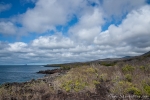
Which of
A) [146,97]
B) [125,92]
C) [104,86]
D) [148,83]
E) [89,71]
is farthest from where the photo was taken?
[89,71]

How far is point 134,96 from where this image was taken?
7.94 m

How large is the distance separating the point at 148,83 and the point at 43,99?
6.84 m

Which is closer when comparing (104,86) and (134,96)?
(134,96)

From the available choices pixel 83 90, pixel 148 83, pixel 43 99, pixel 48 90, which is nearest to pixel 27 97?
pixel 43 99

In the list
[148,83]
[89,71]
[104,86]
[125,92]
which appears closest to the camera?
[125,92]

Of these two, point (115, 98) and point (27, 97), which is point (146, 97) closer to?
point (115, 98)

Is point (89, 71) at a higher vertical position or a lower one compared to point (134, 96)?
higher

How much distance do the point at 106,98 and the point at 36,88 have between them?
5245mm

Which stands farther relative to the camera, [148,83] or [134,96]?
[148,83]

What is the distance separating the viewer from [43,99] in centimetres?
806

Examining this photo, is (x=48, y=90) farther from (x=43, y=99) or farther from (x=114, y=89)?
(x=114, y=89)

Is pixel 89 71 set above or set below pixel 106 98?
above

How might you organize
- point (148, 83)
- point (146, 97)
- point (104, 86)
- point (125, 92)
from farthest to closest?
point (104, 86), point (148, 83), point (125, 92), point (146, 97)

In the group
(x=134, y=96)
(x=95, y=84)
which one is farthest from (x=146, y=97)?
(x=95, y=84)
